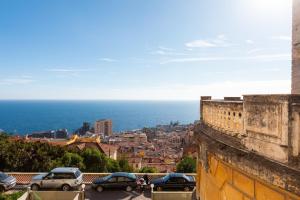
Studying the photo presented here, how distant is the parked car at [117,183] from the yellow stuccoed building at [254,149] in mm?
11636

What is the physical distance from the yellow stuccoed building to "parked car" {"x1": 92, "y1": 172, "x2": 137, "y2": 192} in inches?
458

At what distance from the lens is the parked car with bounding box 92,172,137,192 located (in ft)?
67.5

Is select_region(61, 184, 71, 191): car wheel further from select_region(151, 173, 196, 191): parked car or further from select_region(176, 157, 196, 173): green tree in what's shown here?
select_region(176, 157, 196, 173): green tree

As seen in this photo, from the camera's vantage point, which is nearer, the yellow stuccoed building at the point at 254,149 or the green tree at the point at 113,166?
the yellow stuccoed building at the point at 254,149

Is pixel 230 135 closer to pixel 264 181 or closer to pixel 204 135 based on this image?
pixel 264 181

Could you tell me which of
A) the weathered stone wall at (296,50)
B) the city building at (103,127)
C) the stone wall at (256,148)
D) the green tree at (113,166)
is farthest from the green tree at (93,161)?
the city building at (103,127)

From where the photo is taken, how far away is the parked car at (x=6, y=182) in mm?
20531

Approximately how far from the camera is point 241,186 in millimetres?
6891

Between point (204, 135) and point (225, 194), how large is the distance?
229 cm

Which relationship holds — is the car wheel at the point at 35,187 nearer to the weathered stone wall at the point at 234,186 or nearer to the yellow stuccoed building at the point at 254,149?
the weathered stone wall at the point at 234,186

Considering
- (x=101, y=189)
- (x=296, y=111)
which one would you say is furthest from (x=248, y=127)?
(x=101, y=189)

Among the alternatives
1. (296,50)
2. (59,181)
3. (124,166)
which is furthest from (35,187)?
(124,166)

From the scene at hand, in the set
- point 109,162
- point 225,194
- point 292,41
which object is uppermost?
point 292,41

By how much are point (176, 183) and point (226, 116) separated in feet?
41.8
